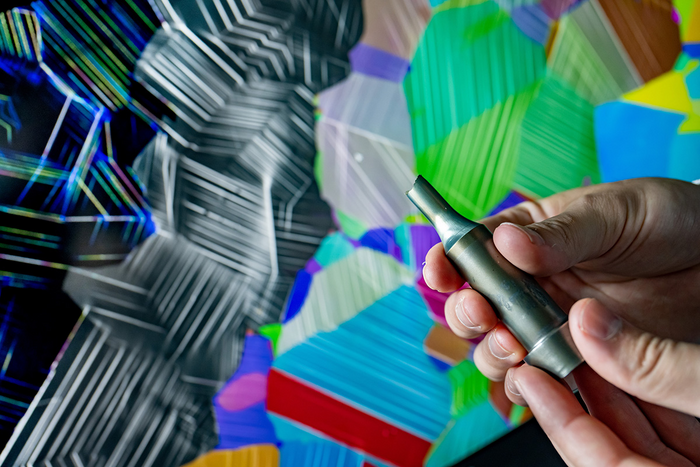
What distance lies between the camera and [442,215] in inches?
15.8

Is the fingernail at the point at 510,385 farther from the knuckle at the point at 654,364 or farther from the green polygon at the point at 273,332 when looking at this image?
the green polygon at the point at 273,332

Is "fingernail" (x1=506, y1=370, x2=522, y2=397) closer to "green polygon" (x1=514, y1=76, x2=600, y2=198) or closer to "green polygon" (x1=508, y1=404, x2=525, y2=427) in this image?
"green polygon" (x1=508, y1=404, x2=525, y2=427)

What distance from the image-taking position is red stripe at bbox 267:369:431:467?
59cm

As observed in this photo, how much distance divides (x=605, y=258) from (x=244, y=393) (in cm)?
47

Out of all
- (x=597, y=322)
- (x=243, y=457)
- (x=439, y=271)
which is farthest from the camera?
(x=243, y=457)

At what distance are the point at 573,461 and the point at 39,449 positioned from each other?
544 millimetres

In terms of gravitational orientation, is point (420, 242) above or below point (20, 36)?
below

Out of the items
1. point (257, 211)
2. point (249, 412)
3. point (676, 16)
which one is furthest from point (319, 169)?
point (676, 16)

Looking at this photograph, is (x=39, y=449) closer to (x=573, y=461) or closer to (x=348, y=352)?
(x=348, y=352)

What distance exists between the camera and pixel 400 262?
0.65m

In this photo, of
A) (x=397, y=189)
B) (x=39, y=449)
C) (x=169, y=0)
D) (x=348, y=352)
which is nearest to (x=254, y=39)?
(x=169, y=0)

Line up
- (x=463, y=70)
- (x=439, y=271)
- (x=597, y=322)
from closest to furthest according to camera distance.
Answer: (x=597, y=322) → (x=439, y=271) → (x=463, y=70)

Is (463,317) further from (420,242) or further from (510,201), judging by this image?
(510,201)

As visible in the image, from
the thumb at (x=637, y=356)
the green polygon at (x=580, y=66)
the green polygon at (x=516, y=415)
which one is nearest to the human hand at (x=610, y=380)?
the thumb at (x=637, y=356)
